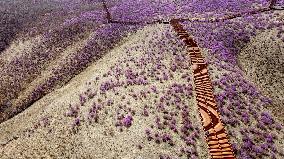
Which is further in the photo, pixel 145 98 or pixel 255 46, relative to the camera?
pixel 255 46

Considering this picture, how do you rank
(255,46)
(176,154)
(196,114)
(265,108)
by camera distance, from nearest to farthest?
(176,154) < (196,114) < (265,108) < (255,46)

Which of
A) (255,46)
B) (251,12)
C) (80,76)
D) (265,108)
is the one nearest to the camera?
(265,108)

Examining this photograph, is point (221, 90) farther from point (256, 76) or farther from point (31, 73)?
point (31, 73)

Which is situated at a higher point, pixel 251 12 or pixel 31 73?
pixel 251 12

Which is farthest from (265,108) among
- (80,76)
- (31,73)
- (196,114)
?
(31,73)

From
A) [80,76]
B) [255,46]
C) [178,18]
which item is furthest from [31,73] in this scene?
[255,46]

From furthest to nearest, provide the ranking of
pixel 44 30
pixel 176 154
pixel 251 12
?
pixel 44 30, pixel 251 12, pixel 176 154

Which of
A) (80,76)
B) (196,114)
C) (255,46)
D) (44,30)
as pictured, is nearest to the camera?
(196,114)

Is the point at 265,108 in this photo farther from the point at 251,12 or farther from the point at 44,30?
the point at 44,30

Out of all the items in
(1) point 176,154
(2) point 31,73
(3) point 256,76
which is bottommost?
(2) point 31,73
